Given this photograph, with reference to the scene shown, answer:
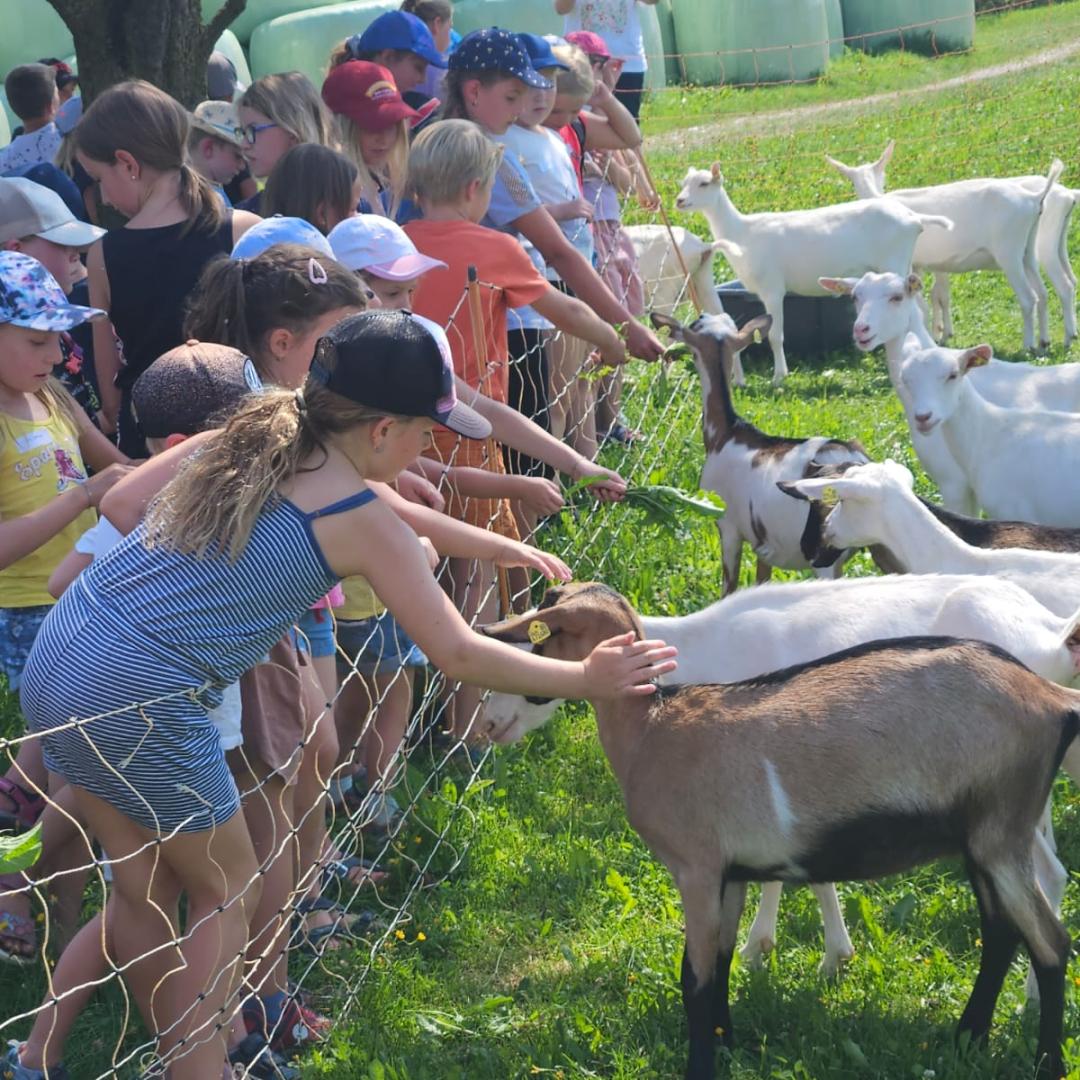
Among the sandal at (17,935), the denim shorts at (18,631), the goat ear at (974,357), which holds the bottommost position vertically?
the goat ear at (974,357)

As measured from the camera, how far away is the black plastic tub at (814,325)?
34.6ft

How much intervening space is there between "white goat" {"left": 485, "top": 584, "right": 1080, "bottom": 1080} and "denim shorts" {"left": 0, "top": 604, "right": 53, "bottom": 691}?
1.49m

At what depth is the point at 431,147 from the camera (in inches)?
186

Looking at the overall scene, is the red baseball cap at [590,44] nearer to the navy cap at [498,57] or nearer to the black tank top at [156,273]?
the navy cap at [498,57]

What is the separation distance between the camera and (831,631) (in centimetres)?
414

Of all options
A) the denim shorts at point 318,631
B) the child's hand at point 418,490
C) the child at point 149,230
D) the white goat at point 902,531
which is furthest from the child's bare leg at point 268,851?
the white goat at point 902,531

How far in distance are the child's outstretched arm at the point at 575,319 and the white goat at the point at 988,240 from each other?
6.07 meters

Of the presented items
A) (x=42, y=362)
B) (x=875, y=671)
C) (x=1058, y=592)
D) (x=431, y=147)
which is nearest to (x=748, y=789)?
(x=875, y=671)

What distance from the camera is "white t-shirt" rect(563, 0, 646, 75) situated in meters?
9.93

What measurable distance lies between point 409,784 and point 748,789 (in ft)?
5.26

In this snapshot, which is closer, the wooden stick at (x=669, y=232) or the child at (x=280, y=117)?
the child at (x=280, y=117)

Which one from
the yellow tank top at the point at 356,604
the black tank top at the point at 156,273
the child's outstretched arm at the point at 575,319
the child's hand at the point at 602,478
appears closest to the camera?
the yellow tank top at the point at 356,604

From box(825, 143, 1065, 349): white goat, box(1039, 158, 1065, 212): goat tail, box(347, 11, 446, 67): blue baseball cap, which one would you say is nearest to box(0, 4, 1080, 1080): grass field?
box(347, 11, 446, 67): blue baseball cap

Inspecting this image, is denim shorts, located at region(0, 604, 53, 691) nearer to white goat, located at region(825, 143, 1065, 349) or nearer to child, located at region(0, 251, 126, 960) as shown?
child, located at region(0, 251, 126, 960)
